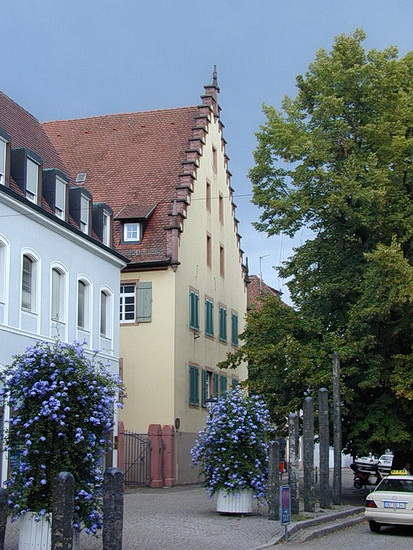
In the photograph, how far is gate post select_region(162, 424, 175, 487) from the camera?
34375 mm

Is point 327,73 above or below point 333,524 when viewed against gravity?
above

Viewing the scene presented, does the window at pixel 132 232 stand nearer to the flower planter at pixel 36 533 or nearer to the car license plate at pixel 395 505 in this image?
the car license plate at pixel 395 505

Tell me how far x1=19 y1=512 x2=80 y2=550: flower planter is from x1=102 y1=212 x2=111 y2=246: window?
1945 cm

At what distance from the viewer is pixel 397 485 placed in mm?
20516

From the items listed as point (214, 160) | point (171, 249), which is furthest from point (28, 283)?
point (214, 160)

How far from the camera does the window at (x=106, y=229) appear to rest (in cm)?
3189

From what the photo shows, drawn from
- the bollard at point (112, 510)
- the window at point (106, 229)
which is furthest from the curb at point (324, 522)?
the window at point (106, 229)

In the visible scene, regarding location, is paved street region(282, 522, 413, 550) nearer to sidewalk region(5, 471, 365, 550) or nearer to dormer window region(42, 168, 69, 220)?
sidewalk region(5, 471, 365, 550)

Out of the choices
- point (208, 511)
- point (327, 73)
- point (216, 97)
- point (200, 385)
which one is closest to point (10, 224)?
point (208, 511)

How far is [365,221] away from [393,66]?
242 inches

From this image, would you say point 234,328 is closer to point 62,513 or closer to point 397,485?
point 397,485

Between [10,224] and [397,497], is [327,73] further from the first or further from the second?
[397,497]

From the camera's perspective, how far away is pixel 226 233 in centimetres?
4497

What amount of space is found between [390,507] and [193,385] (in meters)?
19.0
